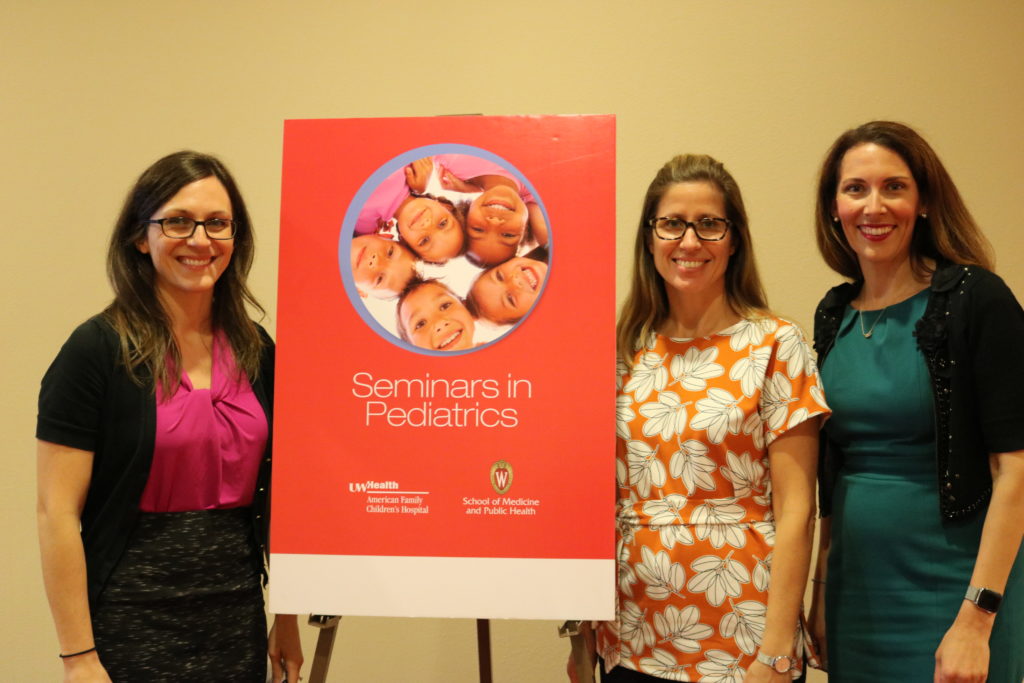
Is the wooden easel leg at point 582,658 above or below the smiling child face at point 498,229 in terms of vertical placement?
below

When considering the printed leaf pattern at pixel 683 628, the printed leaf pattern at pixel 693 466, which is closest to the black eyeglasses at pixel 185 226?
the printed leaf pattern at pixel 693 466

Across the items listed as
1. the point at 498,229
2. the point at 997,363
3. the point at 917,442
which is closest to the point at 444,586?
the point at 498,229

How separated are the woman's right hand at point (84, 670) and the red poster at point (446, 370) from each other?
1.09 ft

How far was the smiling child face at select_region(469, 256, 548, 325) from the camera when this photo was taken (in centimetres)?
156

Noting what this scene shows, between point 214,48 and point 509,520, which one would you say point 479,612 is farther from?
point 214,48

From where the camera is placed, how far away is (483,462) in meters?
1.56

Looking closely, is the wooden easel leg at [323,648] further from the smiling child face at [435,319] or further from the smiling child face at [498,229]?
the smiling child face at [498,229]

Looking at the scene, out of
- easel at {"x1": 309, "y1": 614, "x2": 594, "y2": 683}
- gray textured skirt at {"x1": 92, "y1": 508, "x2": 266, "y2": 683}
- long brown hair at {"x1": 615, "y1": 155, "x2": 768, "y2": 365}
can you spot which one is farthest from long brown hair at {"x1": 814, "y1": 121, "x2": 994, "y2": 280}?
gray textured skirt at {"x1": 92, "y1": 508, "x2": 266, "y2": 683}

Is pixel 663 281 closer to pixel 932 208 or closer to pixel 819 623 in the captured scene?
pixel 932 208

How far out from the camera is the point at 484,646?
1846 mm

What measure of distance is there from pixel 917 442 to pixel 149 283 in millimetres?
1602

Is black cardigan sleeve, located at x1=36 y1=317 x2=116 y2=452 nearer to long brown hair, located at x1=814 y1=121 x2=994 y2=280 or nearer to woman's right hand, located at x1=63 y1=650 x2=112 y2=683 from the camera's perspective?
woman's right hand, located at x1=63 y1=650 x2=112 y2=683

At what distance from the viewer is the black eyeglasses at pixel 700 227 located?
1.63 meters

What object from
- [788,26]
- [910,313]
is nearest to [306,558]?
[910,313]
